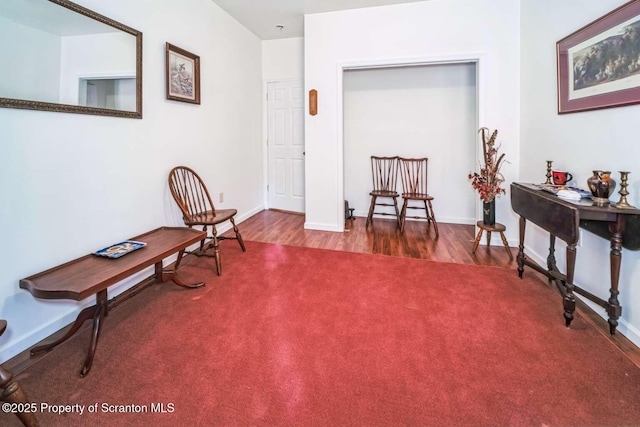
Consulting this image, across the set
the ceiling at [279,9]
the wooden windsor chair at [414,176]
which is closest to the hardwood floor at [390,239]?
the wooden windsor chair at [414,176]

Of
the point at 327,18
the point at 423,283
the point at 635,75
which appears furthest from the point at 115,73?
the point at 635,75

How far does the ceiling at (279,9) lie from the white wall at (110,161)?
7.4 inches

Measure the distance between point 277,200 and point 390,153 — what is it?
1914 millimetres

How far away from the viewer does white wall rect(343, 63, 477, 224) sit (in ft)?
13.5

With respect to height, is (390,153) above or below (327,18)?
below

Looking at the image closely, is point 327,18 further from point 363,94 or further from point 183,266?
point 183,266

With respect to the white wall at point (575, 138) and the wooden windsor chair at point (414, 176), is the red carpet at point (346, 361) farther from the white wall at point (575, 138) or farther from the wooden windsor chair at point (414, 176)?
the wooden windsor chair at point (414, 176)

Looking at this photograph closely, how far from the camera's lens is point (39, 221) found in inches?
67.9

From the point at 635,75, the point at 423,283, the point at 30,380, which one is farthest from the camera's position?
the point at 423,283

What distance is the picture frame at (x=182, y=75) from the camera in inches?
106

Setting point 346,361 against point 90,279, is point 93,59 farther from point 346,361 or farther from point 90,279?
point 346,361

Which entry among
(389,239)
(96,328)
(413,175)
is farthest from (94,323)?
(413,175)

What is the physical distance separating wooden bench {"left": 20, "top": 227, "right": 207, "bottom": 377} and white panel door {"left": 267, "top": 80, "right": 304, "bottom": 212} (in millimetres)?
2834

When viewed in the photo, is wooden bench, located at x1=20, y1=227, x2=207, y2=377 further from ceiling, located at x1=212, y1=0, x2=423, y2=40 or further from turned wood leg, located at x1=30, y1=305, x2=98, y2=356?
ceiling, located at x1=212, y1=0, x2=423, y2=40
